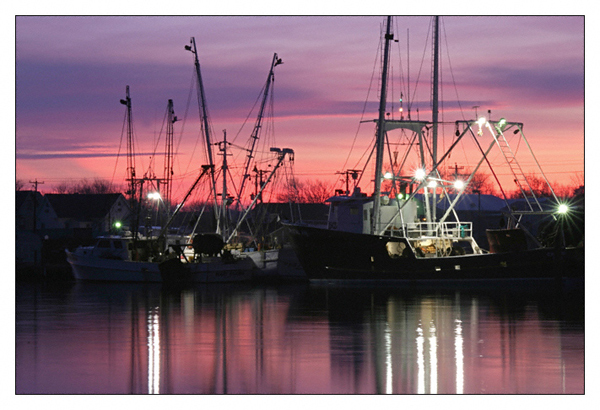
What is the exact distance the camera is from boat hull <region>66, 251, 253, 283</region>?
51.2 meters

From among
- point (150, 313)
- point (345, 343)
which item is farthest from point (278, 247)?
point (345, 343)

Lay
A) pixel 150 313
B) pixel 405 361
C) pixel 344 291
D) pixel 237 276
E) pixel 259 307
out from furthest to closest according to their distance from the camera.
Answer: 1. pixel 237 276
2. pixel 344 291
3. pixel 259 307
4. pixel 150 313
5. pixel 405 361

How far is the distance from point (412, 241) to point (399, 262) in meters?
2.91

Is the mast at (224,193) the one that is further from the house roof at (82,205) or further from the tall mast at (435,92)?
the house roof at (82,205)

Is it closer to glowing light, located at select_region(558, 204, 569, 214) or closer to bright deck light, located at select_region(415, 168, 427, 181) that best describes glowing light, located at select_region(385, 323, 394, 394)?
glowing light, located at select_region(558, 204, 569, 214)

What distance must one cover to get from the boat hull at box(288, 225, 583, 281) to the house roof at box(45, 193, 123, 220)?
61.4 meters

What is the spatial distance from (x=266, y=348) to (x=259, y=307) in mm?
12693

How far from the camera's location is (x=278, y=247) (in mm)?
59406

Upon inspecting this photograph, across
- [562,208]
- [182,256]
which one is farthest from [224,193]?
[562,208]

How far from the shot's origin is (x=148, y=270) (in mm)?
52188

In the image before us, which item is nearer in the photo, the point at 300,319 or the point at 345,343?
the point at 345,343

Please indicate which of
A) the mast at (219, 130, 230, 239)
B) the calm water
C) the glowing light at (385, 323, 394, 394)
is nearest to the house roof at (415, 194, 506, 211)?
the mast at (219, 130, 230, 239)

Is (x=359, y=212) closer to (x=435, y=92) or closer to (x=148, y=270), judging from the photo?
(x=435, y=92)
